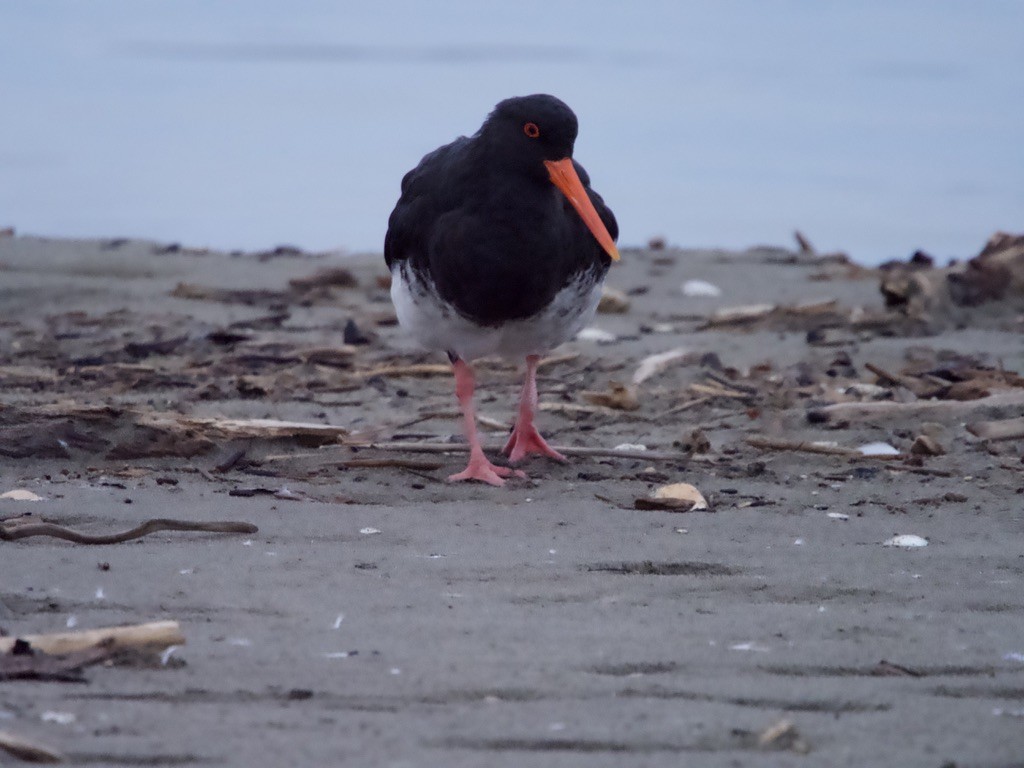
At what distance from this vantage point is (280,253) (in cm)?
1317

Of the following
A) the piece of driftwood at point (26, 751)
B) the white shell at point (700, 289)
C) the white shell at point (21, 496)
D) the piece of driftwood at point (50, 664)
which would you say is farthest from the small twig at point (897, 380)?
the piece of driftwood at point (26, 751)

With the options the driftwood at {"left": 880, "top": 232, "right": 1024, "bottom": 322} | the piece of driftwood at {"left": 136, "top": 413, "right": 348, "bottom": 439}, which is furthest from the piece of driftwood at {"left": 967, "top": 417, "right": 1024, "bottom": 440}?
the driftwood at {"left": 880, "top": 232, "right": 1024, "bottom": 322}

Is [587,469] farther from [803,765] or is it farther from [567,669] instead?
[803,765]

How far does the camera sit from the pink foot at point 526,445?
6.11 metres

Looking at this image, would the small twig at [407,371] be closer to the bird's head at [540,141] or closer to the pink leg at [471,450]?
the pink leg at [471,450]

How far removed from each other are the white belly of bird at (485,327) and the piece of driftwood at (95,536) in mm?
1877

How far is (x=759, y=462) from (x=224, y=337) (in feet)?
13.1

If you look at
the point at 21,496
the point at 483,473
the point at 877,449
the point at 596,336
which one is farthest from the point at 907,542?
the point at 596,336

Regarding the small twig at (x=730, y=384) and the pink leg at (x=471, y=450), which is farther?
the small twig at (x=730, y=384)

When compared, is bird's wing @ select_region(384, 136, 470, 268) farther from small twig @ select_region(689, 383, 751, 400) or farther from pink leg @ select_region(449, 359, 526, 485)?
small twig @ select_region(689, 383, 751, 400)

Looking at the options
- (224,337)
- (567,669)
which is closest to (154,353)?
(224,337)

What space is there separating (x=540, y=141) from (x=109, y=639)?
3.42 meters

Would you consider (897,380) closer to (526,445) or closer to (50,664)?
(526,445)

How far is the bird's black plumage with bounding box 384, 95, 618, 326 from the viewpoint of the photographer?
578cm
